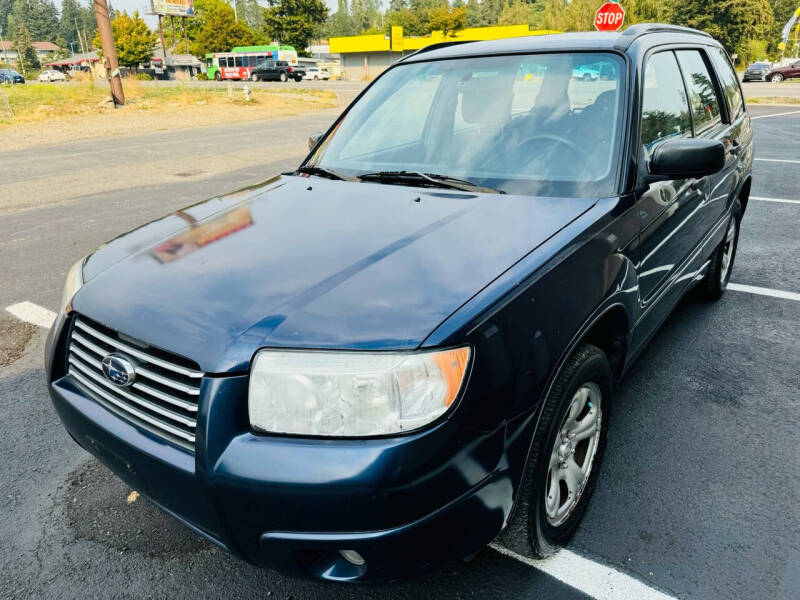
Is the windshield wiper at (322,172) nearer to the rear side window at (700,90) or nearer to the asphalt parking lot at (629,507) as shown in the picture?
the asphalt parking lot at (629,507)

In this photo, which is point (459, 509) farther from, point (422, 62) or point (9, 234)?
point (9, 234)

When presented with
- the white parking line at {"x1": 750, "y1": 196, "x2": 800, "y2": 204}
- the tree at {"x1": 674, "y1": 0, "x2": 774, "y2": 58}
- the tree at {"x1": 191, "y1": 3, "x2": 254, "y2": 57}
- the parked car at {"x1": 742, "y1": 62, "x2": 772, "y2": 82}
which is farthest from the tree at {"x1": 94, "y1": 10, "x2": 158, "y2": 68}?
the white parking line at {"x1": 750, "y1": 196, "x2": 800, "y2": 204}

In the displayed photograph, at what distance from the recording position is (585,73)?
2.84 metres

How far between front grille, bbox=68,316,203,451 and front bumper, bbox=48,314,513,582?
0.19 feet

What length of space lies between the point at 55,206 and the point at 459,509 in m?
7.86

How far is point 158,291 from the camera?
6.34ft

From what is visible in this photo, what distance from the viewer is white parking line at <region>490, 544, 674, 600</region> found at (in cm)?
207

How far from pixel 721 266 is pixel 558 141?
2495mm

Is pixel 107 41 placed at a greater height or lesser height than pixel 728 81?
greater

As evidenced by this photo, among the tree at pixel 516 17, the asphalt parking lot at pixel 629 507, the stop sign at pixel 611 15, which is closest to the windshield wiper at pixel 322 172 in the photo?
the asphalt parking lot at pixel 629 507

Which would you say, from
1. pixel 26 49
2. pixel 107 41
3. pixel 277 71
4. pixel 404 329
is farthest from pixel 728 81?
pixel 26 49

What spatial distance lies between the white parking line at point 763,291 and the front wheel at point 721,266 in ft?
0.63

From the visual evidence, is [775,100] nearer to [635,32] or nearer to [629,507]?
[635,32]

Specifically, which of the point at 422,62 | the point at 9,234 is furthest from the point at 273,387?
the point at 9,234
